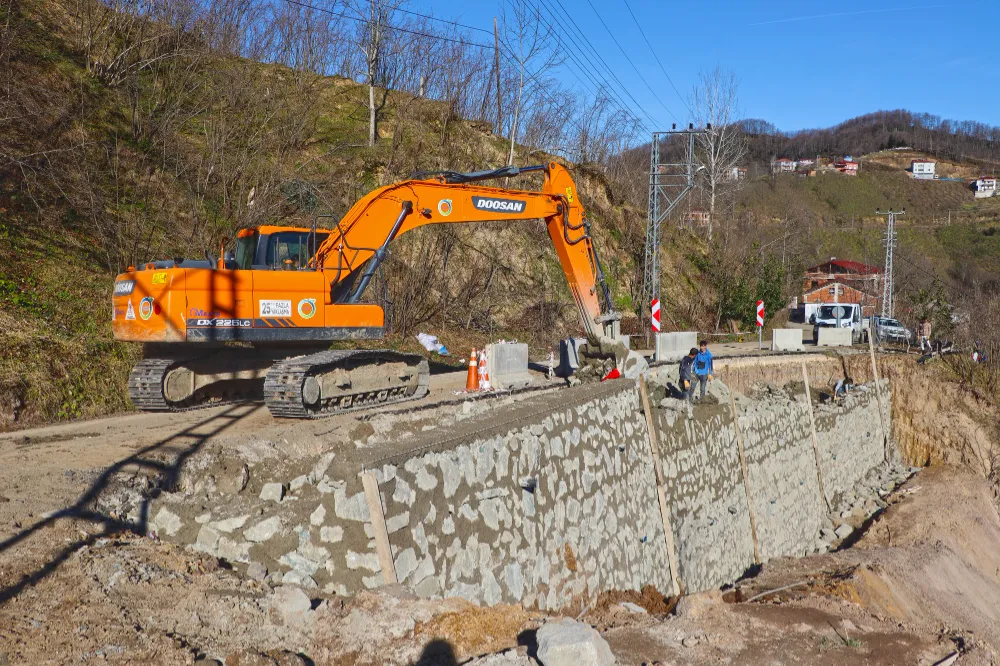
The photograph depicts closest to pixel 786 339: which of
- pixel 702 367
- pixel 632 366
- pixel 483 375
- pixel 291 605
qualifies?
pixel 702 367

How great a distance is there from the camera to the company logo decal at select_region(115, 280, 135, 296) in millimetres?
9914

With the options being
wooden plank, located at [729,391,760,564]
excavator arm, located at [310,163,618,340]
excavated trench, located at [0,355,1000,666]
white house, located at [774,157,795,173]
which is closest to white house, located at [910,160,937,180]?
white house, located at [774,157,795,173]

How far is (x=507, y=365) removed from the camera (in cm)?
1473

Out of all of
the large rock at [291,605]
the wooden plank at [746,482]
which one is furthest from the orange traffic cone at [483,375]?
the large rock at [291,605]

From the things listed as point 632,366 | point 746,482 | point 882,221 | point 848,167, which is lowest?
point 746,482

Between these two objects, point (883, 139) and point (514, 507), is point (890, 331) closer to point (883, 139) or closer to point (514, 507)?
point (514, 507)

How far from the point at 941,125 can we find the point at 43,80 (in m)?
182

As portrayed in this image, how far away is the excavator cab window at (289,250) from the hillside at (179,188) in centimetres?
132

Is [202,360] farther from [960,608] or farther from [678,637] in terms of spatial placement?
[960,608]

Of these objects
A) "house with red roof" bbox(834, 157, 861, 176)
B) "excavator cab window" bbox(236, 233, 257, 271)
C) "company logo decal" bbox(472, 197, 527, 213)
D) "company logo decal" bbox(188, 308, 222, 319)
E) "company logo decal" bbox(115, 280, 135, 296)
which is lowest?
"company logo decal" bbox(188, 308, 222, 319)

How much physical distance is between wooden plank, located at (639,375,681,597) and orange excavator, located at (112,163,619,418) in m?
3.58

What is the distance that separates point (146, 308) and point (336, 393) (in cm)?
265

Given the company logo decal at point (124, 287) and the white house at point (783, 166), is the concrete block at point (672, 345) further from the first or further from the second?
the white house at point (783, 166)

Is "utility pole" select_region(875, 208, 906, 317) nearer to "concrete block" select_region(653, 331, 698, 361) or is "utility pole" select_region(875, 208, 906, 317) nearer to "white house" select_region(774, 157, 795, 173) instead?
"concrete block" select_region(653, 331, 698, 361)
